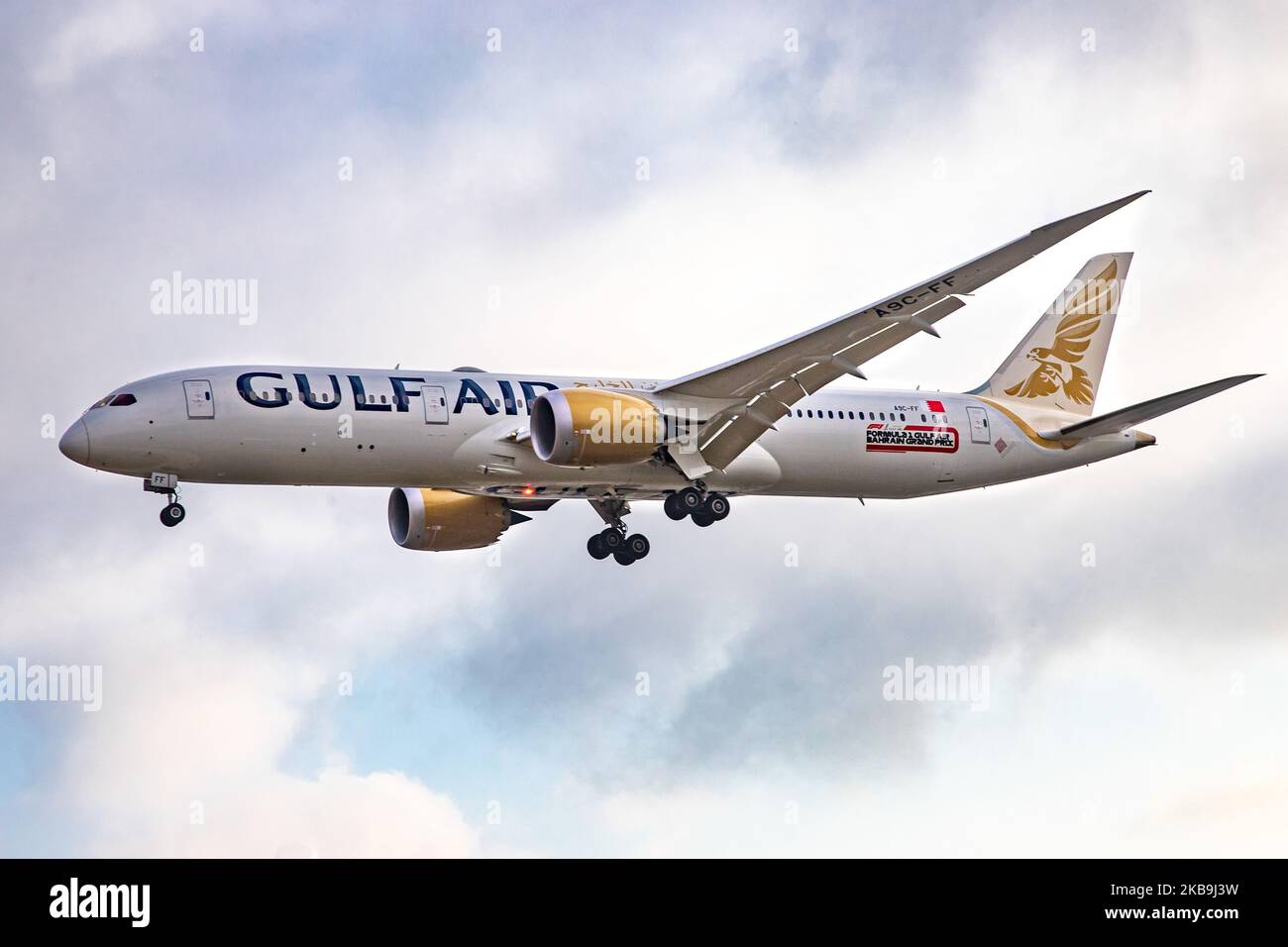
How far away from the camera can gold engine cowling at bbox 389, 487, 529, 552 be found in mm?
56781

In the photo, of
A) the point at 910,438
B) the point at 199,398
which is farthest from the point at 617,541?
the point at 199,398

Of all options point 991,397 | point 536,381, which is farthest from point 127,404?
point 991,397

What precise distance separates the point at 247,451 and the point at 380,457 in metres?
3.30

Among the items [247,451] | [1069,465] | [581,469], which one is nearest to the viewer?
[247,451]

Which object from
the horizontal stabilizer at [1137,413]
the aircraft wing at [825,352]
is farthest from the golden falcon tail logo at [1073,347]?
the aircraft wing at [825,352]

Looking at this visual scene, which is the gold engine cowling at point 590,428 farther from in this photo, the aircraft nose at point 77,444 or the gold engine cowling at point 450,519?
the aircraft nose at point 77,444

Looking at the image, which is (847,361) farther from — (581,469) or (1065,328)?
(1065,328)

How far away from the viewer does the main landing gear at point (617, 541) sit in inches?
2232

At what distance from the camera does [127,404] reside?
4791 cm

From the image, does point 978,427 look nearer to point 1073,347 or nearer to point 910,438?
point 910,438

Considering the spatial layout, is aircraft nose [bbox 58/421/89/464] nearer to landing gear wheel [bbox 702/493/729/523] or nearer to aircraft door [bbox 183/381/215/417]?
aircraft door [bbox 183/381/215/417]

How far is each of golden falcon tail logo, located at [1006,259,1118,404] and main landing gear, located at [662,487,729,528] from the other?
1125cm

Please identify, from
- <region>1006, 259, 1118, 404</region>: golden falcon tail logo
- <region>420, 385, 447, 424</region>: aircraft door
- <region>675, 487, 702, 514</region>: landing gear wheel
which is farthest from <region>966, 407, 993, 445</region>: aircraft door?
<region>420, 385, 447, 424</region>: aircraft door

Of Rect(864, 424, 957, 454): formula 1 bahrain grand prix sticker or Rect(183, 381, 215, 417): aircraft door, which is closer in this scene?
Rect(183, 381, 215, 417): aircraft door
